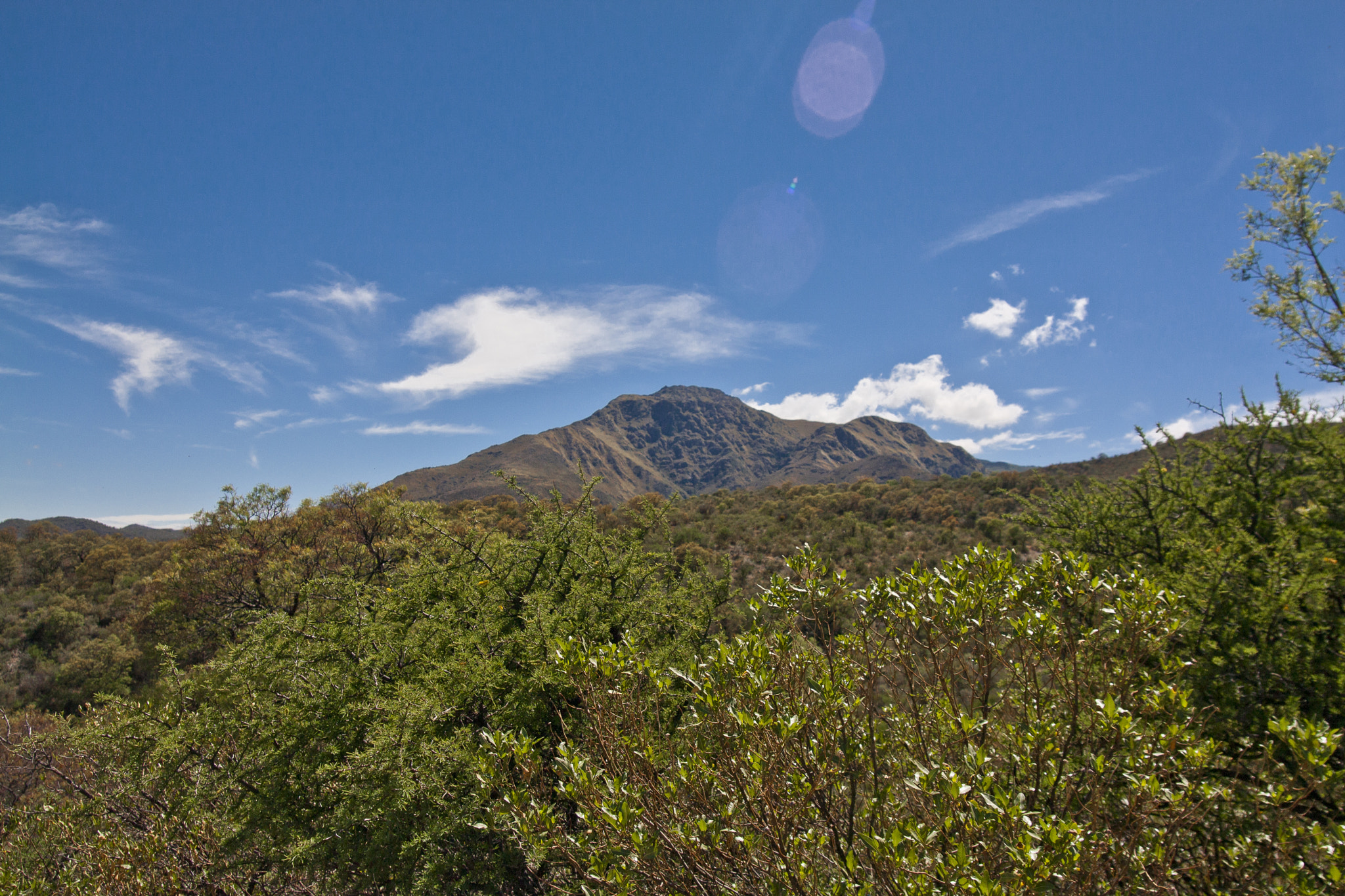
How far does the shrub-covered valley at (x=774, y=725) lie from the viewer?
2.26 meters

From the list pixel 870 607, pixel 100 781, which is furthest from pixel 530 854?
pixel 100 781

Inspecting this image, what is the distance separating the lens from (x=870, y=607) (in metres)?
3.10

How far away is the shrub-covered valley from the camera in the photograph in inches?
88.9

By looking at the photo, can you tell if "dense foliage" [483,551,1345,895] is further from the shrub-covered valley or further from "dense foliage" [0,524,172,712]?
"dense foliage" [0,524,172,712]

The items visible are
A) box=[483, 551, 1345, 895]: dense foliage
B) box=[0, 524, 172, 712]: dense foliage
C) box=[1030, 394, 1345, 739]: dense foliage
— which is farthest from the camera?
box=[0, 524, 172, 712]: dense foliage

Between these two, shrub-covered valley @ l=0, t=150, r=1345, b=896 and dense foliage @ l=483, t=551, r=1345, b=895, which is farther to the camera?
shrub-covered valley @ l=0, t=150, r=1345, b=896

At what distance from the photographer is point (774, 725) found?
95.9 inches

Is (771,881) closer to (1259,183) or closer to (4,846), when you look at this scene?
(4,846)

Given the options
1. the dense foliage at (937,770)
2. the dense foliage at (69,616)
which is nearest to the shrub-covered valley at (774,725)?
the dense foliage at (937,770)

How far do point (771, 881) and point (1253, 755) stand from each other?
399 centimetres

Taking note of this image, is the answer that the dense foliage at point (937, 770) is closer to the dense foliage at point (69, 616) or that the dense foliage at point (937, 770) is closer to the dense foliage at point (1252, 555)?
the dense foliage at point (1252, 555)

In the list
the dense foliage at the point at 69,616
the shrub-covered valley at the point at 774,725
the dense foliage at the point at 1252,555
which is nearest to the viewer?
the shrub-covered valley at the point at 774,725

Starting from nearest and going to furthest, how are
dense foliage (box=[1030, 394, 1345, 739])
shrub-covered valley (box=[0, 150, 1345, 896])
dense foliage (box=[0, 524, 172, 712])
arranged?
shrub-covered valley (box=[0, 150, 1345, 896]) < dense foliage (box=[1030, 394, 1345, 739]) < dense foliage (box=[0, 524, 172, 712])

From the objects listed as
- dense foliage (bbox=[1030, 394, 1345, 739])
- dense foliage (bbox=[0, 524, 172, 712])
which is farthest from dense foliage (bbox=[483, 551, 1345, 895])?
dense foliage (bbox=[0, 524, 172, 712])
